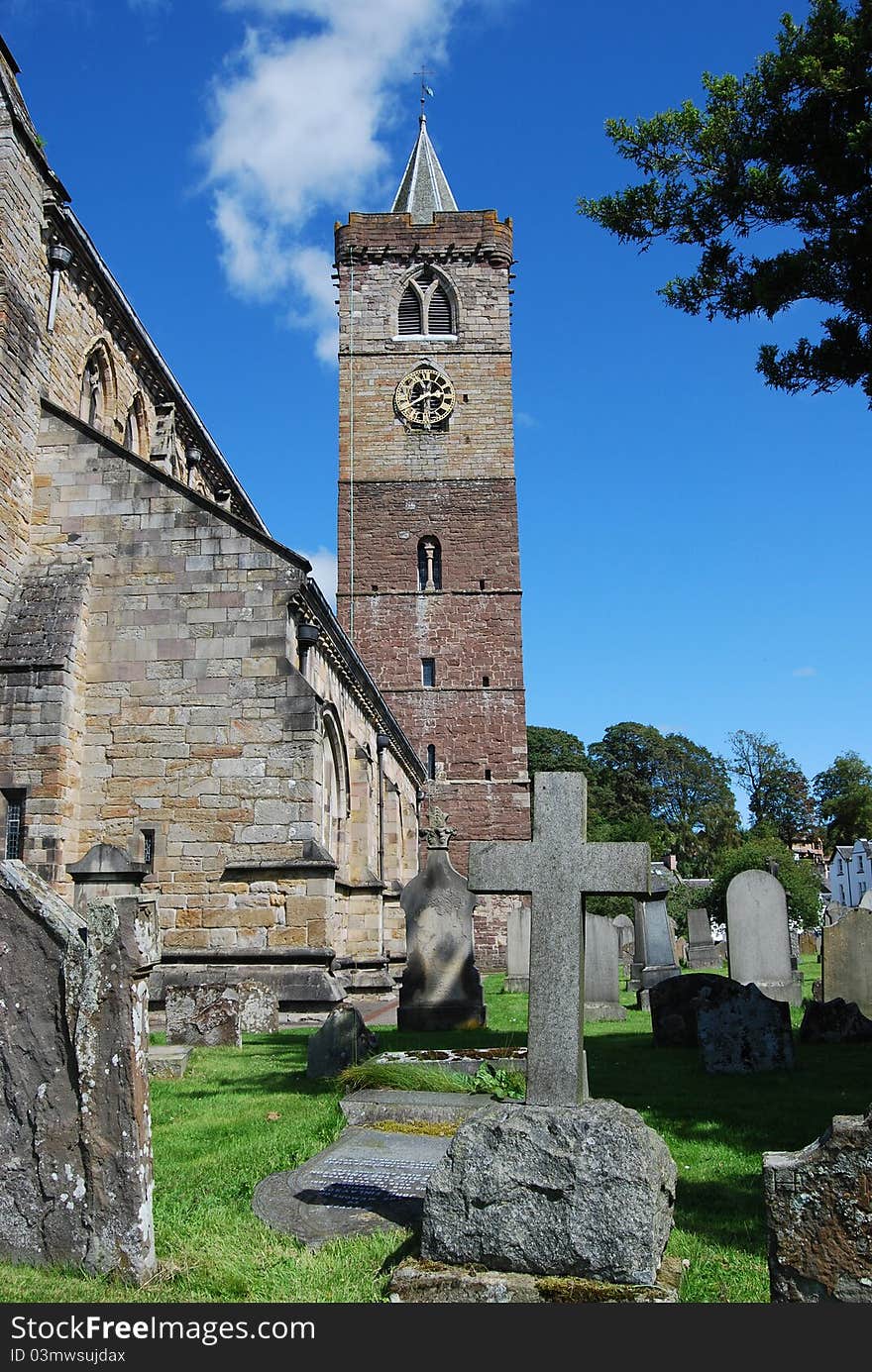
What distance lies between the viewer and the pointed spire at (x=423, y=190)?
40.2 meters

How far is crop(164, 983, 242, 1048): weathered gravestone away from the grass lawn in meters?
0.22

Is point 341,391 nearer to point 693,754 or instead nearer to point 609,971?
point 609,971

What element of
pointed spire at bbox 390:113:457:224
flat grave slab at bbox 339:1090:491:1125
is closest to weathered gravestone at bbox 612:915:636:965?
flat grave slab at bbox 339:1090:491:1125

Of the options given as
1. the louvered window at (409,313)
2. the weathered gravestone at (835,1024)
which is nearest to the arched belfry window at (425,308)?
the louvered window at (409,313)

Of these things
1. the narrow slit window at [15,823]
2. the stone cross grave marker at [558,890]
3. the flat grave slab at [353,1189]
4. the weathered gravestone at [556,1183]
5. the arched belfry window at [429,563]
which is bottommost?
the flat grave slab at [353,1189]

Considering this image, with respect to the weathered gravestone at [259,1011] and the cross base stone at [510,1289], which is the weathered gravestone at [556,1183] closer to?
the cross base stone at [510,1289]

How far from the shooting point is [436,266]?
37.7 m

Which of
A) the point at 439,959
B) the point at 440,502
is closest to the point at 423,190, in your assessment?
the point at 440,502

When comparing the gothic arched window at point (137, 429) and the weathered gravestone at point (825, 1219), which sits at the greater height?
the gothic arched window at point (137, 429)

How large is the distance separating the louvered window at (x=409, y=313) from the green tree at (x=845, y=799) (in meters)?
44.1

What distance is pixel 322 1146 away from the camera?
5.84m

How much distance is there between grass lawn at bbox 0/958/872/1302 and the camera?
12.1 feet

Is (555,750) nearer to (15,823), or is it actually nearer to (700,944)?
(700,944)

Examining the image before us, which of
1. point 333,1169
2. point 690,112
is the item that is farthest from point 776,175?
point 333,1169
